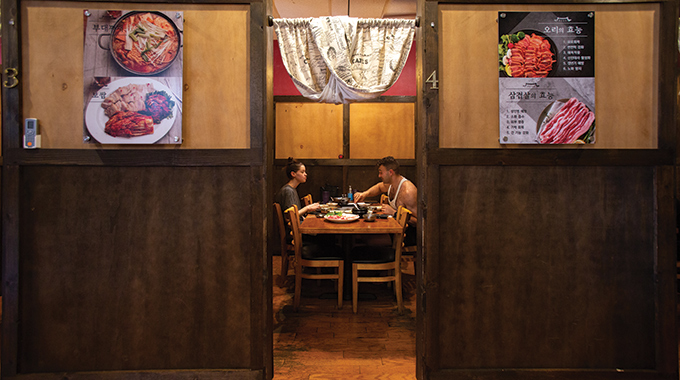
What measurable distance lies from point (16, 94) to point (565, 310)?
10.4 ft

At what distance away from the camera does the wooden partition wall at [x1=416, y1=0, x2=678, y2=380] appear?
202 centimetres

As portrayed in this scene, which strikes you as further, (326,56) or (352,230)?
(352,230)

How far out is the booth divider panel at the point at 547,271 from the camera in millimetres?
2045

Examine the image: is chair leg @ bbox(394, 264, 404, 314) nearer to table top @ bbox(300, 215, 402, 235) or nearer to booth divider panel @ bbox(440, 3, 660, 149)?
table top @ bbox(300, 215, 402, 235)

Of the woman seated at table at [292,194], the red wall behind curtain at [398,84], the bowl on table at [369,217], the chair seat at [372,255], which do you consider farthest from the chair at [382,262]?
the red wall behind curtain at [398,84]

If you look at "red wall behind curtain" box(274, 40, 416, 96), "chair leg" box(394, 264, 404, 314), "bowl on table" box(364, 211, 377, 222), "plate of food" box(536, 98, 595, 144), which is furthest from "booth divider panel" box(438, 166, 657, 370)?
"red wall behind curtain" box(274, 40, 416, 96)

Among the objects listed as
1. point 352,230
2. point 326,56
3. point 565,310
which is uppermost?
point 326,56

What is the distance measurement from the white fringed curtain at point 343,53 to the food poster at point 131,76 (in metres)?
0.77

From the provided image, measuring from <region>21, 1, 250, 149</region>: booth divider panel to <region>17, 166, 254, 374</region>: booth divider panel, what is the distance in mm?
200

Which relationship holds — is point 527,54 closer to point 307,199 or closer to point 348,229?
point 348,229

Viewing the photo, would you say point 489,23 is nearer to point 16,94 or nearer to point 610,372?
point 610,372

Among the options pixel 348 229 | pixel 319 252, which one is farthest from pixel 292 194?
pixel 348 229

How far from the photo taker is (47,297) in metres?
2.03

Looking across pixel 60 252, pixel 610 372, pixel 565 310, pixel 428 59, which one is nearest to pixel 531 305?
pixel 565 310
